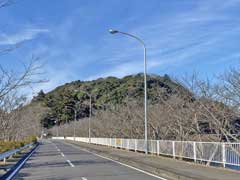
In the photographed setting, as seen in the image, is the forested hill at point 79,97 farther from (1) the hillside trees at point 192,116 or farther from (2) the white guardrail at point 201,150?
(2) the white guardrail at point 201,150

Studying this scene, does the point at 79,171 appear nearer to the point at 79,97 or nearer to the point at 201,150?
the point at 201,150

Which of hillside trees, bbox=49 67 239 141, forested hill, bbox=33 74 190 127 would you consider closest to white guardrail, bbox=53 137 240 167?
hillside trees, bbox=49 67 239 141

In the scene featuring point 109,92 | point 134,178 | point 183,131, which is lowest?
point 134,178

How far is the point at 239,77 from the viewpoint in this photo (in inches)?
626

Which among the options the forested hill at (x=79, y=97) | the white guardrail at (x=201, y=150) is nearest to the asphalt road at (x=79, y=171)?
the white guardrail at (x=201, y=150)

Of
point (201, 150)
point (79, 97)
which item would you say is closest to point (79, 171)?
point (201, 150)

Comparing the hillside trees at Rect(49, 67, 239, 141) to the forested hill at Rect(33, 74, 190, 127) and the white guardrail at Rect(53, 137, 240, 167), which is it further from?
the forested hill at Rect(33, 74, 190, 127)

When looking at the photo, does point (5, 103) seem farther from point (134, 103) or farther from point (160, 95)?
point (134, 103)

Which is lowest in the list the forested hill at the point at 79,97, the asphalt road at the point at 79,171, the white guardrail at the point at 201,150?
the asphalt road at the point at 79,171

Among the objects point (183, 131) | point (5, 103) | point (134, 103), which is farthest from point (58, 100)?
point (183, 131)

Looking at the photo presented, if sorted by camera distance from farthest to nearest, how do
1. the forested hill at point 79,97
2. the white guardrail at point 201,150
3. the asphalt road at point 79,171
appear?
the forested hill at point 79,97
the white guardrail at point 201,150
the asphalt road at point 79,171

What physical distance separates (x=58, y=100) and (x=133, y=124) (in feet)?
305

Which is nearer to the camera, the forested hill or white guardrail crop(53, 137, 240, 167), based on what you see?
white guardrail crop(53, 137, 240, 167)

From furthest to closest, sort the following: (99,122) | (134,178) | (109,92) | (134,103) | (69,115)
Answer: (69,115) → (109,92) → (99,122) → (134,103) → (134,178)
